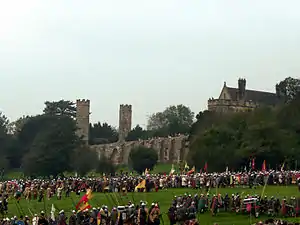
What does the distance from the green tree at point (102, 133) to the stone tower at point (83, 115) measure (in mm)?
3991

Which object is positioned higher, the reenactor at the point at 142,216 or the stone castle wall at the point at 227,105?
the stone castle wall at the point at 227,105

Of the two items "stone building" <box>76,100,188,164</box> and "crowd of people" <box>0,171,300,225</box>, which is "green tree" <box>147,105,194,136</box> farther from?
"crowd of people" <box>0,171,300,225</box>

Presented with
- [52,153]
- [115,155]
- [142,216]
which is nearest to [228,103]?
[115,155]

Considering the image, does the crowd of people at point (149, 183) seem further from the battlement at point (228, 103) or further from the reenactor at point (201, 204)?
the battlement at point (228, 103)

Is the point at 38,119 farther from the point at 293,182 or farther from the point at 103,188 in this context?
the point at 293,182

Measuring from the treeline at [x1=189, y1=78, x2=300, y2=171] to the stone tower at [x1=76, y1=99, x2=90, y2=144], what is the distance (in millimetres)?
50262

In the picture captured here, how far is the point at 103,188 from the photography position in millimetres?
41531

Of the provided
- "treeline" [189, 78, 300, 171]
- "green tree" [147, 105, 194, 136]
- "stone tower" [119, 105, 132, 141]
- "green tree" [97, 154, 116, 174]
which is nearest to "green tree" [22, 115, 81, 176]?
"green tree" [97, 154, 116, 174]

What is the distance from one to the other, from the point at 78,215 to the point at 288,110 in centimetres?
4233

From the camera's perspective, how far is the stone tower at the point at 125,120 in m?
115

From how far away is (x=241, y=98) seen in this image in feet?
389

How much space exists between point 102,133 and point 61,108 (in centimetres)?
1114

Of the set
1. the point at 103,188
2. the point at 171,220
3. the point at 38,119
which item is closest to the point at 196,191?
→ the point at 103,188

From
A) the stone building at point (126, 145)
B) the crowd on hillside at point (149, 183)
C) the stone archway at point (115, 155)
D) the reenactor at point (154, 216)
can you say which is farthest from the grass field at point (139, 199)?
the stone archway at point (115, 155)
